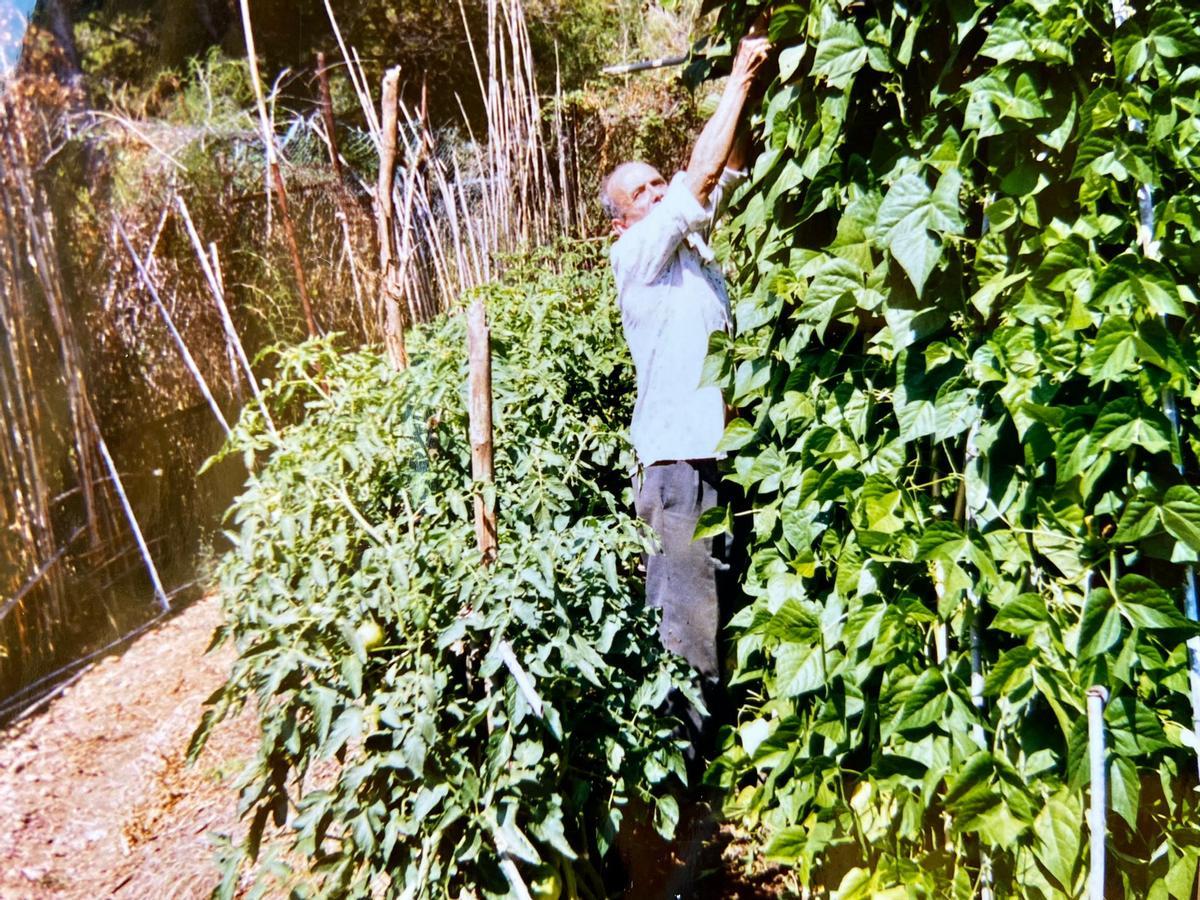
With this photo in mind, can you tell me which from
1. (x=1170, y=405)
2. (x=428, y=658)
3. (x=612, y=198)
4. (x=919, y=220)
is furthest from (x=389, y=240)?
(x=1170, y=405)

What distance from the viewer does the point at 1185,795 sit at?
123 centimetres

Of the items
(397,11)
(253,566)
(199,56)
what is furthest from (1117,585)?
(397,11)

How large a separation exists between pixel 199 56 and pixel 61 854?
6.09m

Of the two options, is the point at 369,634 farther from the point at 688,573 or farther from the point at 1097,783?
the point at 1097,783

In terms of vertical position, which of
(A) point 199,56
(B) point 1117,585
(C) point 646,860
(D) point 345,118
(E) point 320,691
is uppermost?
(A) point 199,56

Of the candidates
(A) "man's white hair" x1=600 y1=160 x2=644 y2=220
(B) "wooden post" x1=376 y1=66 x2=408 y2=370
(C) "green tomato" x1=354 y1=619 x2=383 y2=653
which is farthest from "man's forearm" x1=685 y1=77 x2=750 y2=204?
(C) "green tomato" x1=354 y1=619 x2=383 y2=653

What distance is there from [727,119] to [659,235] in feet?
1.31

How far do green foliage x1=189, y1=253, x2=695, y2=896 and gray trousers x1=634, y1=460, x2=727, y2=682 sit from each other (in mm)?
233

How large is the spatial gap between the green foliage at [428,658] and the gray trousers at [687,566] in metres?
0.23

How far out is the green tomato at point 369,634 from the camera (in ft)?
5.34

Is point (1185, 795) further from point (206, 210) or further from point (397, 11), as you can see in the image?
point (397, 11)

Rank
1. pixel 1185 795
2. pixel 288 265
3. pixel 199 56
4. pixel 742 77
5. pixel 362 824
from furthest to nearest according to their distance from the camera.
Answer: pixel 199 56, pixel 288 265, pixel 742 77, pixel 362 824, pixel 1185 795

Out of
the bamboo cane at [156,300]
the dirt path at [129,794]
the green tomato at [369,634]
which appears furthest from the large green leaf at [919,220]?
the bamboo cane at [156,300]

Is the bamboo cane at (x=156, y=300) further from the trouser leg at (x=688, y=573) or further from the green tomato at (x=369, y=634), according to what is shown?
the green tomato at (x=369, y=634)
